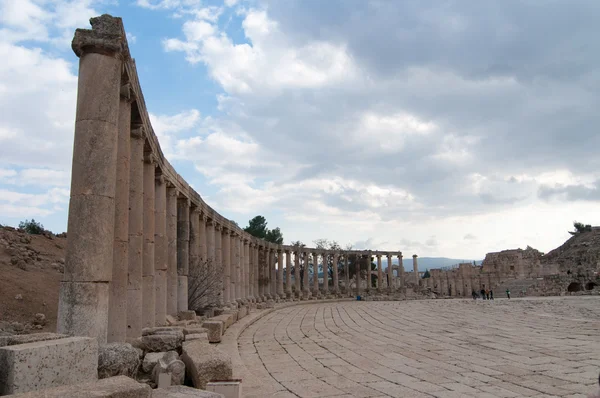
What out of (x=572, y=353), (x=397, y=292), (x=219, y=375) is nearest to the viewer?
(x=219, y=375)

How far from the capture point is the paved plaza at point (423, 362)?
616cm

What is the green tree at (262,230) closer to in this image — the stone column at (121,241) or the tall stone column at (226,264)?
the tall stone column at (226,264)

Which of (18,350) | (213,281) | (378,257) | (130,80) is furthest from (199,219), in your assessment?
(378,257)

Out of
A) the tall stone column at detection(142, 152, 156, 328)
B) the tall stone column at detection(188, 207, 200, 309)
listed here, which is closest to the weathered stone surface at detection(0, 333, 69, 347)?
the tall stone column at detection(142, 152, 156, 328)

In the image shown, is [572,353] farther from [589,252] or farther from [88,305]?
[589,252]

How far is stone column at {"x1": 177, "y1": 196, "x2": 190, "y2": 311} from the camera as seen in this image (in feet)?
52.5

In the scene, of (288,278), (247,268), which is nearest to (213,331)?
(247,268)

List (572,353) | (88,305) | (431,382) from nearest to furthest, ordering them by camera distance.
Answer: (431,382)
(88,305)
(572,353)

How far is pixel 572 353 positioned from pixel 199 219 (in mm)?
14906

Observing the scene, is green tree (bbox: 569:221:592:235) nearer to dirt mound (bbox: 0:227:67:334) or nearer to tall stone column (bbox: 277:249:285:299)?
tall stone column (bbox: 277:249:285:299)

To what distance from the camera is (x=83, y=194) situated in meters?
7.32

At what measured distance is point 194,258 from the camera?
1820cm

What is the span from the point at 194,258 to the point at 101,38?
38.2ft

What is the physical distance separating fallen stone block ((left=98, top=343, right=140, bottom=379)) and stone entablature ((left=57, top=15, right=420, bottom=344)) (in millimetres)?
1086
